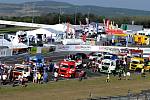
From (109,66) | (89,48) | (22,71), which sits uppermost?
(89,48)

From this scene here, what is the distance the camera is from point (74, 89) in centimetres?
3572

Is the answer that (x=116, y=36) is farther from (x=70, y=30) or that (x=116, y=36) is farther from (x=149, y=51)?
(x=149, y=51)

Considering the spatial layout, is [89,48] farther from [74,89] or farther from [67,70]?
[74,89]

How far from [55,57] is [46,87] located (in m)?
24.7

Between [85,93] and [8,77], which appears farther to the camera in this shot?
[8,77]

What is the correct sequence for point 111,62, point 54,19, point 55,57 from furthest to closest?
1. point 54,19
2. point 55,57
3. point 111,62

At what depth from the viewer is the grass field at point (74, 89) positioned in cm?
3110

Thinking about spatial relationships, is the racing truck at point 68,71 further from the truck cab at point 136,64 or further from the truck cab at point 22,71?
the truck cab at point 136,64

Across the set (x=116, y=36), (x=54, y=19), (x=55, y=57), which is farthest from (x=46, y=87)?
(x=54, y=19)

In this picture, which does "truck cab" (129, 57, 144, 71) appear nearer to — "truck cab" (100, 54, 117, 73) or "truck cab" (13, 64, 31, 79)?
"truck cab" (100, 54, 117, 73)

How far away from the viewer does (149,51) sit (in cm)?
6588

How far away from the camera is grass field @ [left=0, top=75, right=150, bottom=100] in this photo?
31102mm

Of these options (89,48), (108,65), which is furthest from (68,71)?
(89,48)

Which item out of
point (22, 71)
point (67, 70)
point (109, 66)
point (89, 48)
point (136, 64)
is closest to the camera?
point (22, 71)
